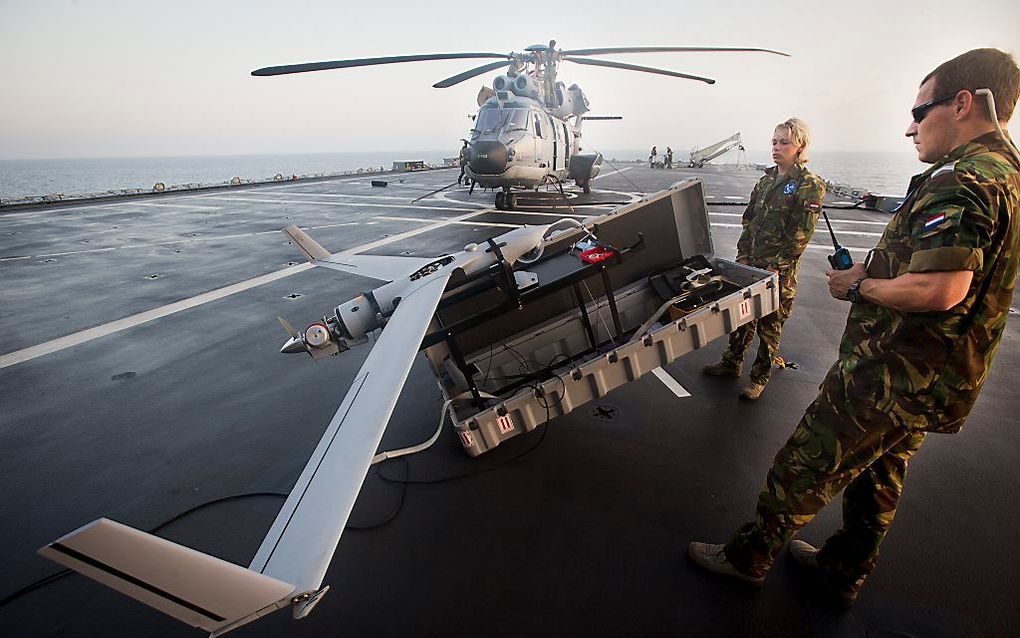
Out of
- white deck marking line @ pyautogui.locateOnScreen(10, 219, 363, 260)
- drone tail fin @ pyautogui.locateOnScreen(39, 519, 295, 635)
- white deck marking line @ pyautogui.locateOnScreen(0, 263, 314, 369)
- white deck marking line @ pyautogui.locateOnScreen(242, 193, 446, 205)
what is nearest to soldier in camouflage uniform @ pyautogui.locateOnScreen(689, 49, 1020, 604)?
drone tail fin @ pyautogui.locateOnScreen(39, 519, 295, 635)

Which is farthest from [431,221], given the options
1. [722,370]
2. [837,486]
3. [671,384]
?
[837,486]

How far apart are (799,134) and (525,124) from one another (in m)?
13.8

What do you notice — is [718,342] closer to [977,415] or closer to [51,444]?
[977,415]

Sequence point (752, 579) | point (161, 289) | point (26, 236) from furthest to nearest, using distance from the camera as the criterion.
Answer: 1. point (26, 236)
2. point (161, 289)
3. point (752, 579)

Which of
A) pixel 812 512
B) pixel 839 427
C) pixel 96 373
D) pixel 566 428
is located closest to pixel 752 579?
pixel 812 512

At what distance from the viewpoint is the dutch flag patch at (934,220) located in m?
2.09

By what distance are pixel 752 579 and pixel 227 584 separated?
3.19 m

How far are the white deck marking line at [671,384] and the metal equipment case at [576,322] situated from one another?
0.74 meters

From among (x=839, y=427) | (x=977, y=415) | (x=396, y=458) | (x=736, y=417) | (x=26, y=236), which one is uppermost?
(x=26, y=236)

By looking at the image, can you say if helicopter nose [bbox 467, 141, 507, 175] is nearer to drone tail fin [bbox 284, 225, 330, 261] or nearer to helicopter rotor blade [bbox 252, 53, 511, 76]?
helicopter rotor blade [bbox 252, 53, 511, 76]

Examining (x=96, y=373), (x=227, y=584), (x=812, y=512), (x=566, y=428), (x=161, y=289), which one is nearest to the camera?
(x=227, y=584)

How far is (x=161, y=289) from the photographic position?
388 inches

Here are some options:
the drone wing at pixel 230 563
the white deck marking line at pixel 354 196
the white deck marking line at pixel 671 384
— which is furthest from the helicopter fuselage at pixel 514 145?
the drone wing at pixel 230 563

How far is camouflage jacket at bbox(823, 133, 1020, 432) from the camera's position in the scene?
2047mm
